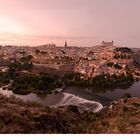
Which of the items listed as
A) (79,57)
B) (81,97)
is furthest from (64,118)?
(79,57)

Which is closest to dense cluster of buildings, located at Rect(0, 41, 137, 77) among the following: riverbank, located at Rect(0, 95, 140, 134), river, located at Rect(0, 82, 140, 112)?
river, located at Rect(0, 82, 140, 112)

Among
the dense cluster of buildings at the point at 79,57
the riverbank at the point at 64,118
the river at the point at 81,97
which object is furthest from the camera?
the dense cluster of buildings at the point at 79,57

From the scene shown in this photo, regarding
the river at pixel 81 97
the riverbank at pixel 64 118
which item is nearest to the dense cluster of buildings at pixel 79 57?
the river at pixel 81 97

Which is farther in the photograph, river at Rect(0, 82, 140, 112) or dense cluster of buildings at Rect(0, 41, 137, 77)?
dense cluster of buildings at Rect(0, 41, 137, 77)

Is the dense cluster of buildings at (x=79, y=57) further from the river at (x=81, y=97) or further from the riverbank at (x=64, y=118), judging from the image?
the riverbank at (x=64, y=118)

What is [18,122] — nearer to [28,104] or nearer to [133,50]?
[28,104]

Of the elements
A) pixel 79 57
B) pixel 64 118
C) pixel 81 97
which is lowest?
pixel 64 118

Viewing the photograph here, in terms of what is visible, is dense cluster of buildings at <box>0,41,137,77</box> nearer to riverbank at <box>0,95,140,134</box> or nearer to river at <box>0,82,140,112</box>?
river at <box>0,82,140,112</box>

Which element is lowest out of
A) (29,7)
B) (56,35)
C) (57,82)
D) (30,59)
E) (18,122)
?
(18,122)

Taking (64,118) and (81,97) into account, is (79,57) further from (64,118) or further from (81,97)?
(64,118)

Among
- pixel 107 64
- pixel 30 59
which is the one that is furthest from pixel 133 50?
pixel 30 59

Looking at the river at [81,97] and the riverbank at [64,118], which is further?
the river at [81,97]
